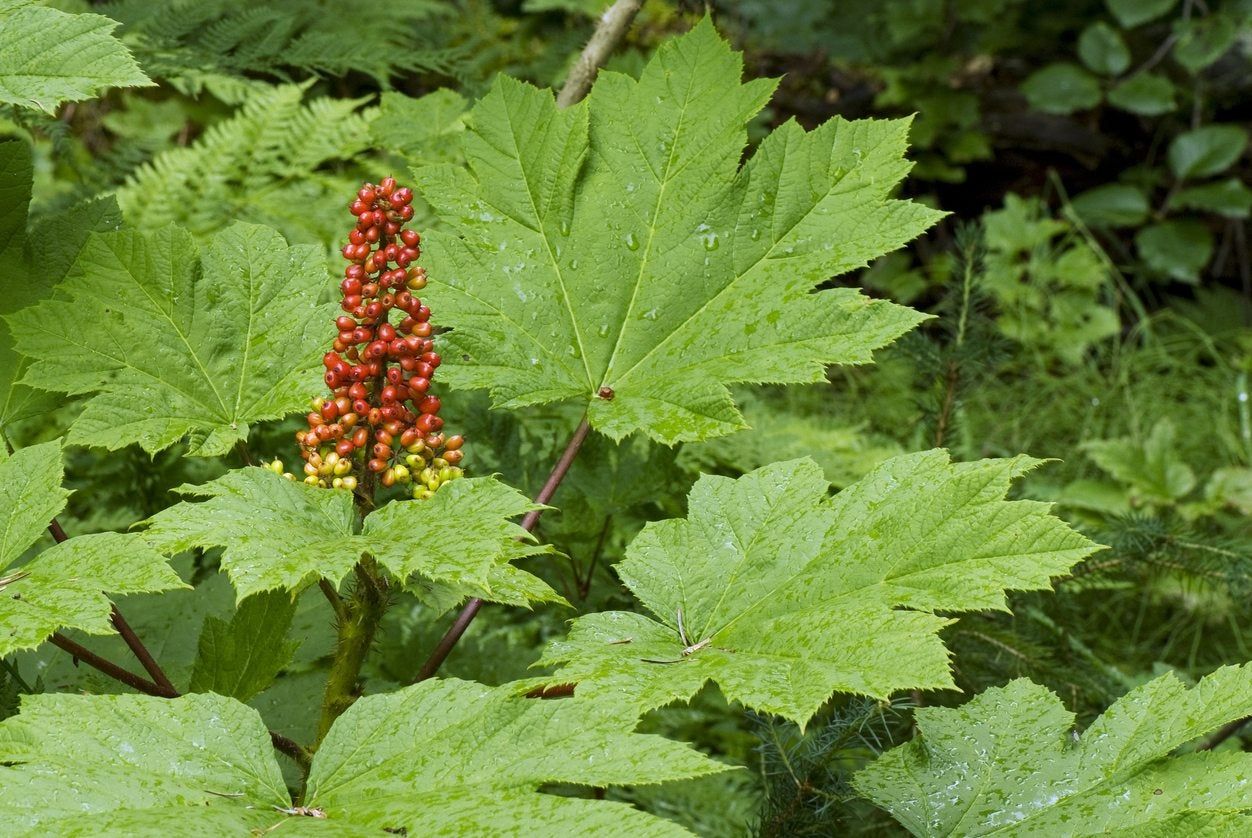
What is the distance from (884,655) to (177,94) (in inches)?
167

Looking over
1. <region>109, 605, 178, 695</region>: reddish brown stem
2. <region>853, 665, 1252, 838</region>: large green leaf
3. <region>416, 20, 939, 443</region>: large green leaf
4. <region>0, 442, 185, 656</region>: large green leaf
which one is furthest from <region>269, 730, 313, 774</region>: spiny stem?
<region>853, 665, 1252, 838</region>: large green leaf

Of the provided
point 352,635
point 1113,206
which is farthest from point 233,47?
point 1113,206

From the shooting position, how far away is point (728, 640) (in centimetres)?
114

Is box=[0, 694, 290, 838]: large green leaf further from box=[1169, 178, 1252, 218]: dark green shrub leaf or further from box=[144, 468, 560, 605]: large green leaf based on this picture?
box=[1169, 178, 1252, 218]: dark green shrub leaf

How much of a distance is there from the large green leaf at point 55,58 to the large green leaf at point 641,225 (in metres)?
0.39

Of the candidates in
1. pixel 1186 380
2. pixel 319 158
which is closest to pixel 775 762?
pixel 319 158

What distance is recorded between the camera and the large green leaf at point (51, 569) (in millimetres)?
961

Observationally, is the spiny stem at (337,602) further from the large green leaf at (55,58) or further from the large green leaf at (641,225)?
the large green leaf at (55,58)

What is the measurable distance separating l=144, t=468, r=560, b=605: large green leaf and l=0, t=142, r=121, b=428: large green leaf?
450 millimetres

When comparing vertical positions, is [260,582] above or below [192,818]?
above

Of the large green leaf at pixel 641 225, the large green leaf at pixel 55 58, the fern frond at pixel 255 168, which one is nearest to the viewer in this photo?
the large green leaf at pixel 55 58

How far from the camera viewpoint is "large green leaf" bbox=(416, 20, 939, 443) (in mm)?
1377

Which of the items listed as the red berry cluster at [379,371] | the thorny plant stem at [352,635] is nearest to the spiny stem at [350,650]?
the thorny plant stem at [352,635]

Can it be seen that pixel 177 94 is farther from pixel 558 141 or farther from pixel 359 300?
pixel 359 300
